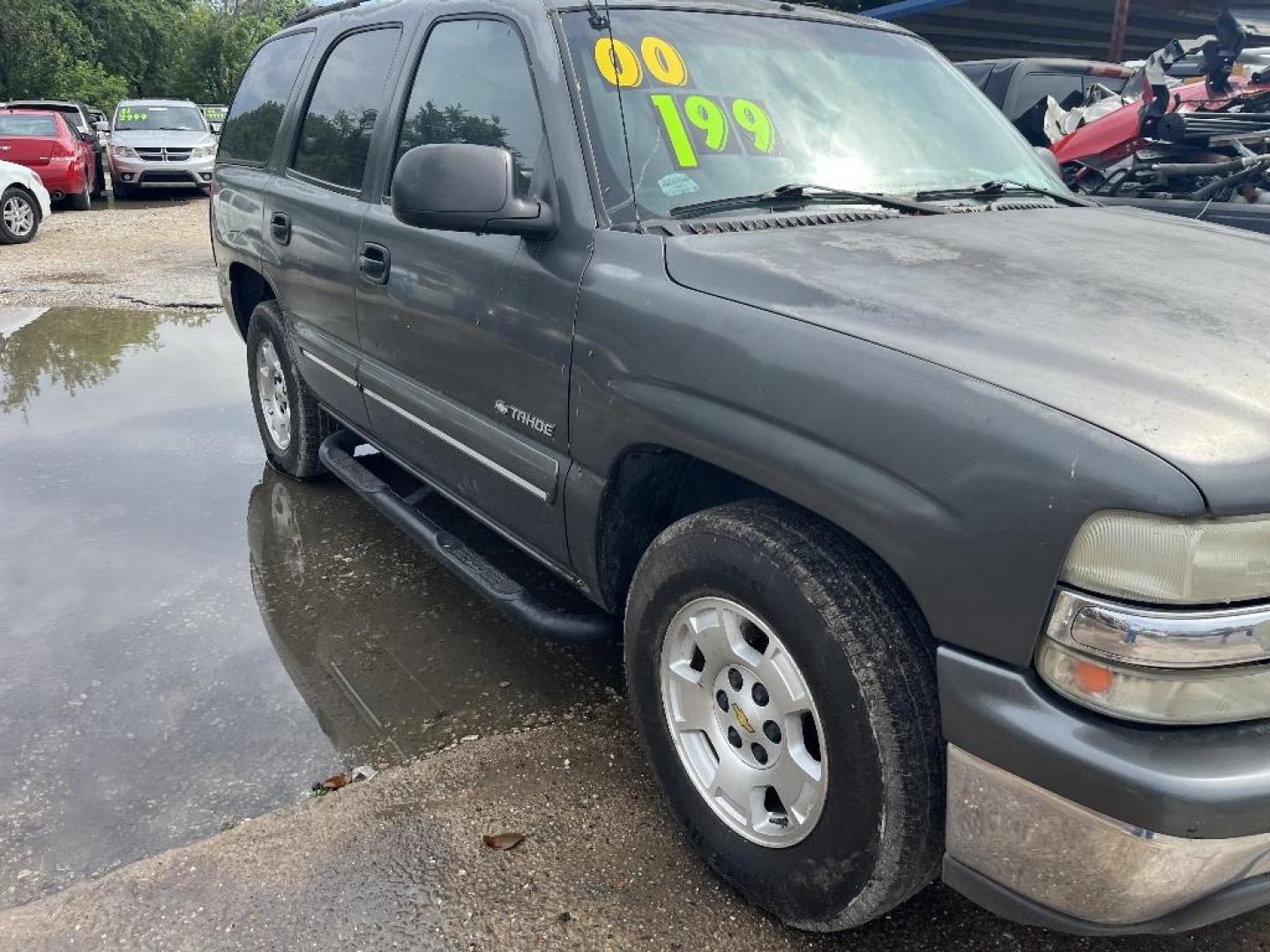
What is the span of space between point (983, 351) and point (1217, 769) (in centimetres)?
73

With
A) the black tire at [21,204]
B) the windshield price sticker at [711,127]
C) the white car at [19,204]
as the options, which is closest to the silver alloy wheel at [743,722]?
the windshield price sticker at [711,127]

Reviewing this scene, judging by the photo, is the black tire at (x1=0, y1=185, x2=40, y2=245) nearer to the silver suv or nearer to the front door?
the silver suv

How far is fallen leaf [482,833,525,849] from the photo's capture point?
99.6 inches

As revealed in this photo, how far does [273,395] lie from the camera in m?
4.86

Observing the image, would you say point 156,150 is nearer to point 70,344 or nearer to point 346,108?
point 70,344

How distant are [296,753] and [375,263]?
1.50 metres

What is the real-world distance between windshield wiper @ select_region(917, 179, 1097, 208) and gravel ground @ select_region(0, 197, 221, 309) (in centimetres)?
752

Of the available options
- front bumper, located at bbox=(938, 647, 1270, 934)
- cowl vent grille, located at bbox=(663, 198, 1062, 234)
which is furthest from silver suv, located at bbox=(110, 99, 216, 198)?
front bumper, located at bbox=(938, 647, 1270, 934)

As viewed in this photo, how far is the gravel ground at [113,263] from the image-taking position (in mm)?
9320

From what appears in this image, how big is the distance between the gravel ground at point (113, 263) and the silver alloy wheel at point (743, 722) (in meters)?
7.82

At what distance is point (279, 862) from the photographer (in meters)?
2.47

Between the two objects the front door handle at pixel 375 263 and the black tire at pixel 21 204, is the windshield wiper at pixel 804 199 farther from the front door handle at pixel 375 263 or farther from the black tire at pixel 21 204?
the black tire at pixel 21 204

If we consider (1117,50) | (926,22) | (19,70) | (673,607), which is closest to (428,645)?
(673,607)

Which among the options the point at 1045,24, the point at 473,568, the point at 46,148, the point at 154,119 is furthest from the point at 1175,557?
the point at 154,119
